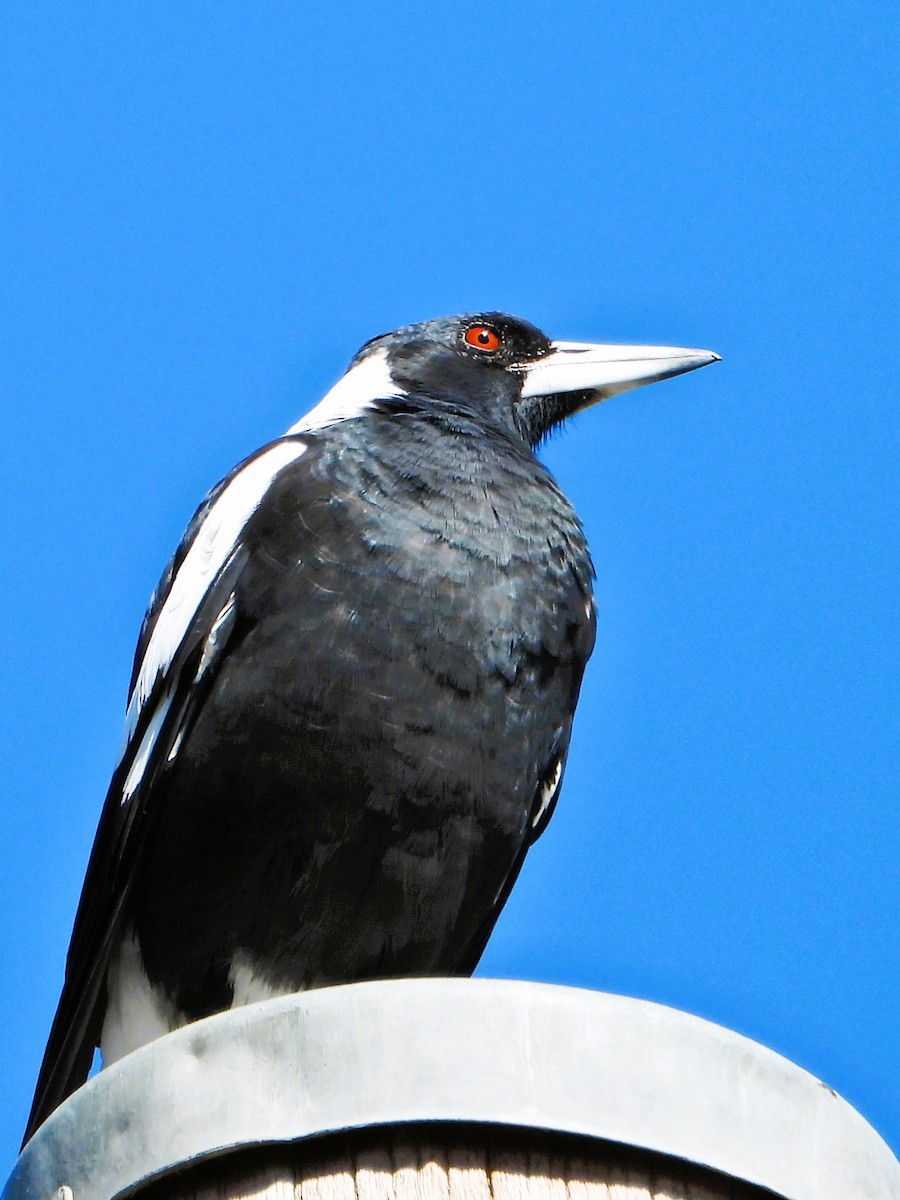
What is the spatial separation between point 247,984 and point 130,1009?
0.80 feet

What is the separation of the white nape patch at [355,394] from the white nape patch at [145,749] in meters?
0.67

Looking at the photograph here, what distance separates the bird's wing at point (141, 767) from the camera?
316cm

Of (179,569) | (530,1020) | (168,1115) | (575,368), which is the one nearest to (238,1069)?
(168,1115)

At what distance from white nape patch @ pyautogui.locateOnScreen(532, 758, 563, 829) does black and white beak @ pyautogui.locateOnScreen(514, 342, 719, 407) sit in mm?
1289

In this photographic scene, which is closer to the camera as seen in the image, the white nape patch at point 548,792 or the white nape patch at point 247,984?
the white nape patch at point 247,984

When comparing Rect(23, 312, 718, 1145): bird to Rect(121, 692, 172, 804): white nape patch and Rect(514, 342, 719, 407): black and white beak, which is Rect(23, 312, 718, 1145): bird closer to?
Rect(121, 692, 172, 804): white nape patch

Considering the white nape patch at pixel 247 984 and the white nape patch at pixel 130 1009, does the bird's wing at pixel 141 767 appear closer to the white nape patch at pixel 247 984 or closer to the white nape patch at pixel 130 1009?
the white nape patch at pixel 130 1009

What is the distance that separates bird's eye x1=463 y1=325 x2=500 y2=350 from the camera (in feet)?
14.6

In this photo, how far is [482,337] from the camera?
175 inches

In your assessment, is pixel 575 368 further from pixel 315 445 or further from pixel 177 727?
pixel 177 727

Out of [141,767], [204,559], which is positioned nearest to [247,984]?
[141,767]

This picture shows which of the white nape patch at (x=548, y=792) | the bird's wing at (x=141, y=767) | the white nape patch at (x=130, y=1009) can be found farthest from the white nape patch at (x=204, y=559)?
the white nape patch at (x=548, y=792)

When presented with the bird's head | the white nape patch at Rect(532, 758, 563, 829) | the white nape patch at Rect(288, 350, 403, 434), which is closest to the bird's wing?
the white nape patch at Rect(288, 350, 403, 434)

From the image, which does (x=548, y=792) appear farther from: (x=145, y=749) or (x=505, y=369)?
(x=505, y=369)
